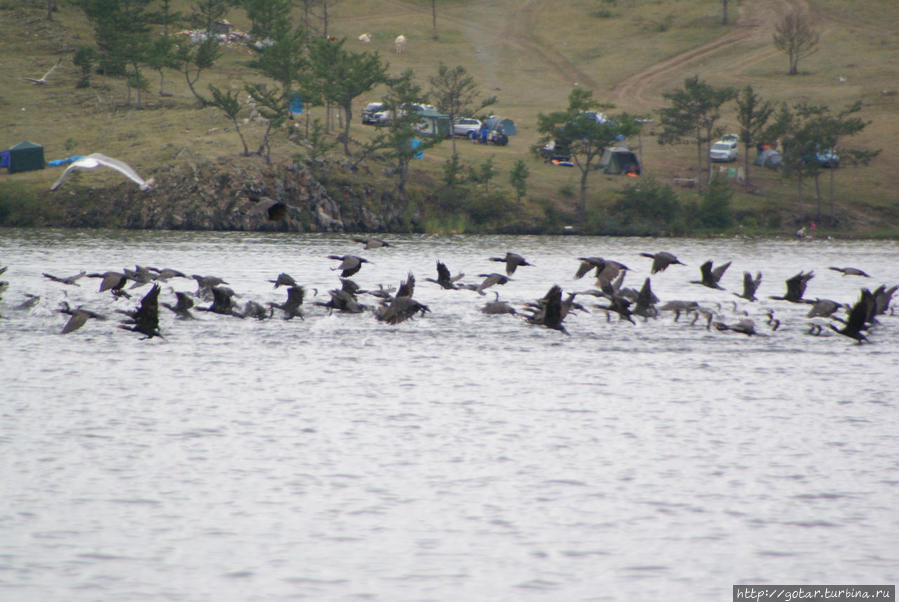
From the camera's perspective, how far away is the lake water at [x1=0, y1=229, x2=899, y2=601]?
13422 millimetres

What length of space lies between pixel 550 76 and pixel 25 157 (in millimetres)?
69480

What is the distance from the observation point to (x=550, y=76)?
12800cm

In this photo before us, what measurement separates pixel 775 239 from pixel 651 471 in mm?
63967

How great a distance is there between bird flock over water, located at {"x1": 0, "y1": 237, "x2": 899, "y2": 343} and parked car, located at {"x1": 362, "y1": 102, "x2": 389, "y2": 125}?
55593 millimetres

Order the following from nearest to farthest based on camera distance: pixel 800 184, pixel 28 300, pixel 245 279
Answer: pixel 28 300 → pixel 245 279 → pixel 800 184

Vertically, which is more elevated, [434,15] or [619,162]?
[434,15]

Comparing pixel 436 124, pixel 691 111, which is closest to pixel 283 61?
pixel 436 124

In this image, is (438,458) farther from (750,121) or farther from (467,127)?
(467,127)

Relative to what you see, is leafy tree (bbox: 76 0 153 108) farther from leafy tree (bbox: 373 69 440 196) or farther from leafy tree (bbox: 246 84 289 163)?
leafy tree (bbox: 373 69 440 196)

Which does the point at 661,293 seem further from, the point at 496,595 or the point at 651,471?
the point at 496,595

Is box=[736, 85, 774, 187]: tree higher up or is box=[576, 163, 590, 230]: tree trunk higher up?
box=[736, 85, 774, 187]: tree

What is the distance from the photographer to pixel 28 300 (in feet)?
124

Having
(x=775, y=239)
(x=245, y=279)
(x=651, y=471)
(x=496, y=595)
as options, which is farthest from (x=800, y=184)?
(x=496, y=595)

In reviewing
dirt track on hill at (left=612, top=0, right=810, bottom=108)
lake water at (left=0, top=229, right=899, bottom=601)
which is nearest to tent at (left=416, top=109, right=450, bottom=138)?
dirt track on hill at (left=612, top=0, right=810, bottom=108)
